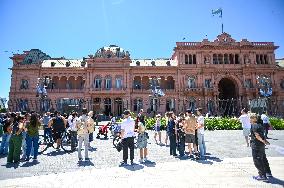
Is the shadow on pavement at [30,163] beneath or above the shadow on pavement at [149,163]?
beneath

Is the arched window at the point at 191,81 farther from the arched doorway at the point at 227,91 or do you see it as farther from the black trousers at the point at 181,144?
the black trousers at the point at 181,144

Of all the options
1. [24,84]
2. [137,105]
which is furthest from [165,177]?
[24,84]

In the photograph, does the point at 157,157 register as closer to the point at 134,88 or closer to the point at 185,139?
the point at 185,139

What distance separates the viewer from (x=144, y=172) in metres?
8.80

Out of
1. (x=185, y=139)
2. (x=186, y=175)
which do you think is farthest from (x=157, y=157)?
(x=186, y=175)

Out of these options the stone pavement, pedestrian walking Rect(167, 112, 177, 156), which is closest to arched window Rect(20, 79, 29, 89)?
pedestrian walking Rect(167, 112, 177, 156)

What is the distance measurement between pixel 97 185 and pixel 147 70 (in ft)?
136

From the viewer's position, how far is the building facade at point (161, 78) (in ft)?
149

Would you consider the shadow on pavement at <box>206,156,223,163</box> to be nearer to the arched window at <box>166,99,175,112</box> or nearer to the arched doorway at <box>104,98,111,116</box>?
the arched window at <box>166,99,175,112</box>

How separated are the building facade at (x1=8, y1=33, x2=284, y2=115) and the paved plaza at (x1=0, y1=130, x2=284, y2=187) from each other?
33807mm

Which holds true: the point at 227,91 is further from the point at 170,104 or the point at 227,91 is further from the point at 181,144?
the point at 181,144

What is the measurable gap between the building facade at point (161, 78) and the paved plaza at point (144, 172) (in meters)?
33.8

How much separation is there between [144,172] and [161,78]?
1599 inches

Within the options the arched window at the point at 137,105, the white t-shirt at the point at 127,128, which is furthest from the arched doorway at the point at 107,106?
the white t-shirt at the point at 127,128
